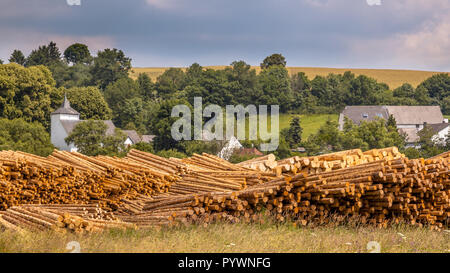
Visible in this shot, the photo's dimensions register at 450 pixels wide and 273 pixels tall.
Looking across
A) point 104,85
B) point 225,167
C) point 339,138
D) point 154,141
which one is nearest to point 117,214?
point 225,167

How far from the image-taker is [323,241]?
10258 mm

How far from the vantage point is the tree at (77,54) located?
132 m

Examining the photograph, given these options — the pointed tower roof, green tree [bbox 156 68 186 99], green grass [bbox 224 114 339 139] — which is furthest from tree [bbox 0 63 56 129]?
green tree [bbox 156 68 186 99]

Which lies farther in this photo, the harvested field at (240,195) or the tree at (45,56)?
the tree at (45,56)

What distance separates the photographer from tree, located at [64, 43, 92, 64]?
13225 centimetres

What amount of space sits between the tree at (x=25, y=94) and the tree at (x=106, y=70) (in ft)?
109

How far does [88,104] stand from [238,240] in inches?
3263

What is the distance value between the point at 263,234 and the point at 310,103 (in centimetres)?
9946

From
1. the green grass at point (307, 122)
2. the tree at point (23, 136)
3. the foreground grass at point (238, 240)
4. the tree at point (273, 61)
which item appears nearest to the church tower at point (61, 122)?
the tree at point (23, 136)

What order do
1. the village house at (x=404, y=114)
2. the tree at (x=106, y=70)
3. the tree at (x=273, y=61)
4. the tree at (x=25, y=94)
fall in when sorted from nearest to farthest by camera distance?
1. the tree at (x=25, y=94)
2. the village house at (x=404, y=114)
3. the tree at (x=106, y=70)
4. the tree at (x=273, y=61)

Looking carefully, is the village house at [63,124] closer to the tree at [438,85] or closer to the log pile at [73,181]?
the log pile at [73,181]

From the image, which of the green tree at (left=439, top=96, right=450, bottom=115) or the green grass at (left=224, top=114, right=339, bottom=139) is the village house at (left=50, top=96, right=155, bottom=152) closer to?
the green grass at (left=224, top=114, right=339, bottom=139)

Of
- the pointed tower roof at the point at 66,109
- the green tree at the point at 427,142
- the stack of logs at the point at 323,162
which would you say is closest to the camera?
the stack of logs at the point at 323,162

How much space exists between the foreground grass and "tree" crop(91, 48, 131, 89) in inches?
4195
